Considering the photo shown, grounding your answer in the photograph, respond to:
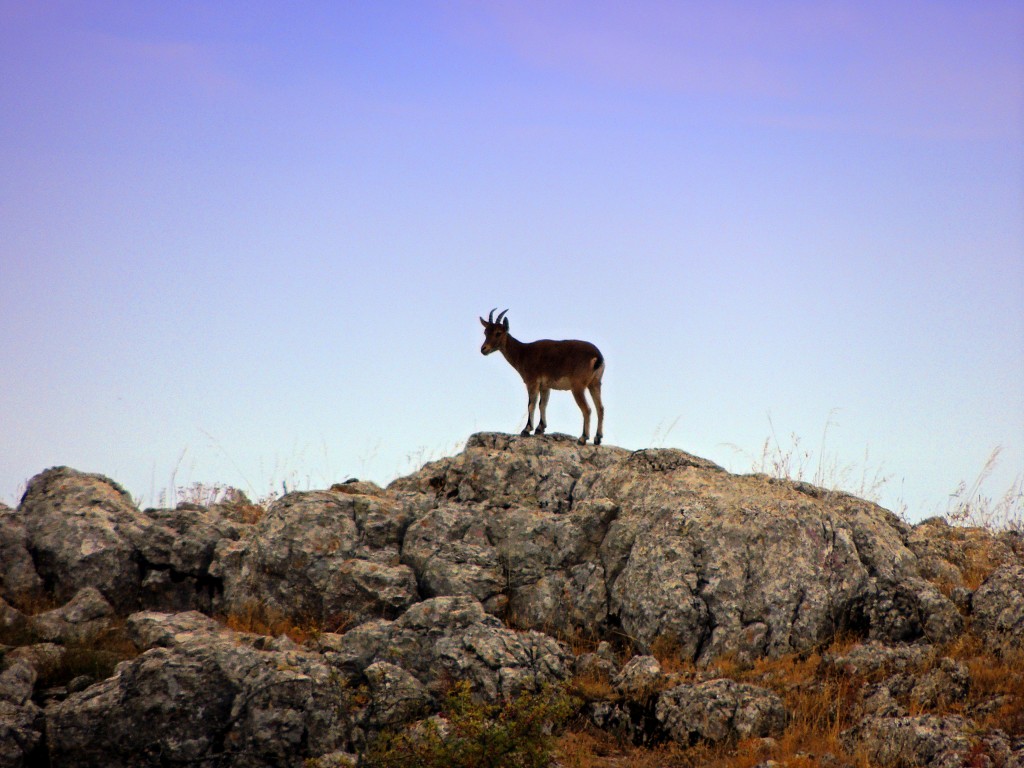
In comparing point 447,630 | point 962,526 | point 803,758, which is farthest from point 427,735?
point 962,526

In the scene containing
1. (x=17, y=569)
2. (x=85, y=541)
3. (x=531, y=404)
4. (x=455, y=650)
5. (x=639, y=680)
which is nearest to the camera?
(x=639, y=680)

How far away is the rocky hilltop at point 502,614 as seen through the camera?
11586 millimetres

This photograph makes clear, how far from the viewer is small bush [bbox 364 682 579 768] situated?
10727 millimetres

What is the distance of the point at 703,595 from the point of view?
46.3 ft

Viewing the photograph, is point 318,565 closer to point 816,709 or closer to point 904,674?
point 816,709

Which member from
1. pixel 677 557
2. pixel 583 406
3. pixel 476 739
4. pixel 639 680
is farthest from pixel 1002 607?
pixel 583 406

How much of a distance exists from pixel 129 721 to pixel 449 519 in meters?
5.65

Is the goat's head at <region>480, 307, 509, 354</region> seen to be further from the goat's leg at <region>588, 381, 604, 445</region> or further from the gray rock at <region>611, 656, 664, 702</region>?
the gray rock at <region>611, 656, 664, 702</region>

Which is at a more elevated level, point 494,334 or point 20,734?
point 494,334

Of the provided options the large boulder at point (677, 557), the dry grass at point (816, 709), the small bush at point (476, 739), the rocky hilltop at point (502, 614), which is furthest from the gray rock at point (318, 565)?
the dry grass at point (816, 709)

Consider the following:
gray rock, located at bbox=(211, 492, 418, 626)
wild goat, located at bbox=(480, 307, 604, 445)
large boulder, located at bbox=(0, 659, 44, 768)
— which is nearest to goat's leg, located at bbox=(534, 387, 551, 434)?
wild goat, located at bbox=(480, 307, 604, 445)

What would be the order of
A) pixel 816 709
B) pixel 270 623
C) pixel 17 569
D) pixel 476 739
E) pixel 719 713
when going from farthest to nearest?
1. pixel 17 569
2. pixel 270 623
3. pixel 816 709
4. pixel 719 713
5. pixel 476 739

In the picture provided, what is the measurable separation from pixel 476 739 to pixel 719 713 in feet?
9.91

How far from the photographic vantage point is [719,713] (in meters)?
12.0
